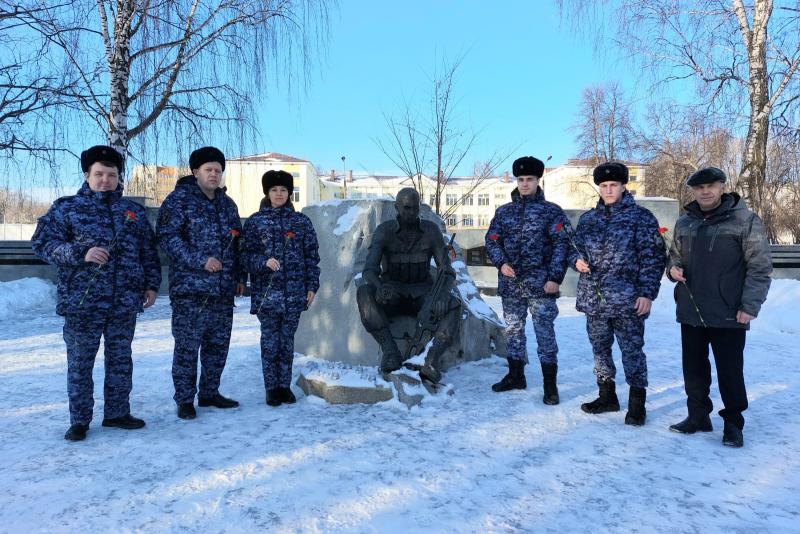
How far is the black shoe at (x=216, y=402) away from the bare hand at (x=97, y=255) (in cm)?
139

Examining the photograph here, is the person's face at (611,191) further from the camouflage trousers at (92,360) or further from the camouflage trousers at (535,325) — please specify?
the camouflage trousers at (92,360)

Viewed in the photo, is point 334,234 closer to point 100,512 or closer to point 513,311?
point 513,311

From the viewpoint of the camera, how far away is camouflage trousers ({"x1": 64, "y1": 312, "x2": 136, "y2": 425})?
3.14 meters

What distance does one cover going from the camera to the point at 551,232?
4078mm

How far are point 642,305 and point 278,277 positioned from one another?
2.69 meters

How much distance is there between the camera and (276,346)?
4.01 meters

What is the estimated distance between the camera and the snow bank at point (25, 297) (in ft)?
28.0

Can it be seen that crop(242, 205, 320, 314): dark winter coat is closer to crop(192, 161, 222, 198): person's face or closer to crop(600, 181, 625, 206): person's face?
crop(192, 161, 222, 198): person's face

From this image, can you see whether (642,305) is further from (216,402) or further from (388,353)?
(216,402)

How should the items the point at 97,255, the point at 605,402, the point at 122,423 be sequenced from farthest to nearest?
1. the point at 605,402
2. the point at 122,423
3. the point at 97,255

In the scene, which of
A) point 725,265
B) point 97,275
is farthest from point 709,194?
point 97,275

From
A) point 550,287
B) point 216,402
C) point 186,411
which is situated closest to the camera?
point 186,411

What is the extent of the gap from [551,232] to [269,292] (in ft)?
7.64

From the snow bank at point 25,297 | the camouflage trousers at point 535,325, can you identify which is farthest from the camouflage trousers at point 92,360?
the snow bank at point 25,297
